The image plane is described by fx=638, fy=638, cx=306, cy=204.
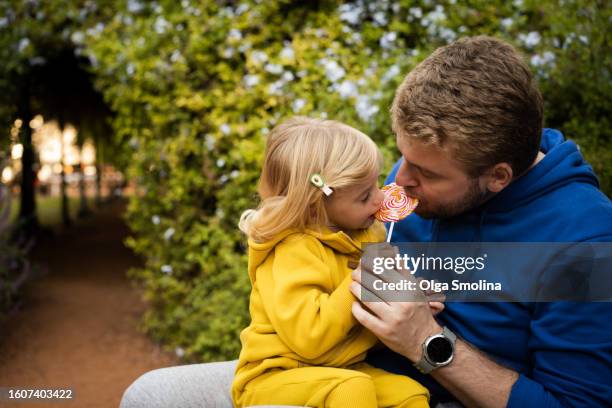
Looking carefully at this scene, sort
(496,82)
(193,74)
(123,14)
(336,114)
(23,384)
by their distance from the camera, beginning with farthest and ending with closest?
(123,14) < (193,74) < (23,384) < (336,114) < (496,82)

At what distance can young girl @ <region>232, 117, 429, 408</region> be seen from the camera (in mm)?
1861

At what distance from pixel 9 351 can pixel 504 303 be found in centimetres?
485

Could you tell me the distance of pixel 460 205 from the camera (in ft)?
6.58

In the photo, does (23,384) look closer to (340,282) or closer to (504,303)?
(340,282)

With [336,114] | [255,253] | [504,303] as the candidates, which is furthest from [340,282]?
[336,114]

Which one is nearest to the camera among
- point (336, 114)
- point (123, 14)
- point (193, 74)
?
point (336, 114)

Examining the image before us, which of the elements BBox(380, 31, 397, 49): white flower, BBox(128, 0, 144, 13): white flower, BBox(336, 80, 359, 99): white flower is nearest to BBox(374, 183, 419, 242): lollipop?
BBox(336, 80, 359, 99): white flower

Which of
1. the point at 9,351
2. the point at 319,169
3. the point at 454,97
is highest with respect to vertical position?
the point at 454,97

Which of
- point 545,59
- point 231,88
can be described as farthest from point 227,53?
point 545,59

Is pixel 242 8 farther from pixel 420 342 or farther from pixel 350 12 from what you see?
pixel 420 342

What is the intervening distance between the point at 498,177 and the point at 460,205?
5.7 inches

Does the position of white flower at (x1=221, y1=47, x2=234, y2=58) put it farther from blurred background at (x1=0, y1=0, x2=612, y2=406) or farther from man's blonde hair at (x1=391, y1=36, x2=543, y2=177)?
man's blonde hair at (x1=391, y1=36, x2=543, y2=177)

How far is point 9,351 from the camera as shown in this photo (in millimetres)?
5441

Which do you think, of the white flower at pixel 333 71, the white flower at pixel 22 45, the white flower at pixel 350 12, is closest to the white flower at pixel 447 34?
the white flower at pixel 350 12
